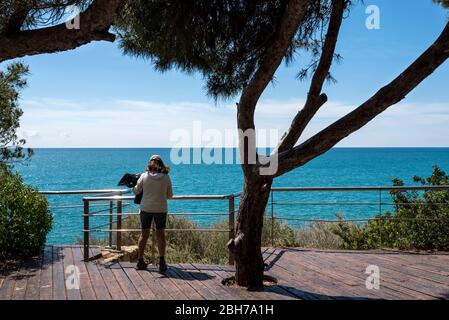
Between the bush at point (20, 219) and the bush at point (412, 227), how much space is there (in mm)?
5507

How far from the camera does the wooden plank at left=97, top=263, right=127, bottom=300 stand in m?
5.12

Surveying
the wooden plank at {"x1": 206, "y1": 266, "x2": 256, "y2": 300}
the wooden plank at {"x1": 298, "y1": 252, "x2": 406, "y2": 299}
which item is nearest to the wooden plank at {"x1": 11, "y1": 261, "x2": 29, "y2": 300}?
the wooden plank at {"x1": 206, "y1": 266, "x2": 256, "y2": 300}

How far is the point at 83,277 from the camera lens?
593 centimetres

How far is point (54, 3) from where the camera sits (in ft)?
15.6

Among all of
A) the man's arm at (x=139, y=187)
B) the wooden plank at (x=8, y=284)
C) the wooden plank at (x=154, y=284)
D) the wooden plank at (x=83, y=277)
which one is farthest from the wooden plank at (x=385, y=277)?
the wooden plank at (x=8, y=284)

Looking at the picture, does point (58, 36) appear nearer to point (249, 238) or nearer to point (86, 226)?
point (249, 238)

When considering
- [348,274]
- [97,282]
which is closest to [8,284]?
[97,282]

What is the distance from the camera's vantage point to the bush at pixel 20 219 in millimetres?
6895

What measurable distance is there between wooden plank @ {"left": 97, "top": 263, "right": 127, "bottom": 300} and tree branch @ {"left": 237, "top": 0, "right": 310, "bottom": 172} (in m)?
1.99

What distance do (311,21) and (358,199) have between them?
1513 inches

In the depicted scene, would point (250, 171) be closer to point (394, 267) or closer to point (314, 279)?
point (314, 279)

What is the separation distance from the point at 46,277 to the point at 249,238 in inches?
103

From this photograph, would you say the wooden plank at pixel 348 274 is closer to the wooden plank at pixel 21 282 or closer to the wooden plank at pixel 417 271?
the wooden plank at pixel 417 271

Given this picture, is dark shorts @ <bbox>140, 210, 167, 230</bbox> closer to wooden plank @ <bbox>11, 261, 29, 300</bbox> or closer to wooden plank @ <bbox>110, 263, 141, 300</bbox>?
wooden plank @ <bbox>110, 263, 141, 300</bbox>
